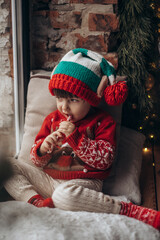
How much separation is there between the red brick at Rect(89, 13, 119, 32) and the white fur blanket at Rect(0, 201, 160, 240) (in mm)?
1039

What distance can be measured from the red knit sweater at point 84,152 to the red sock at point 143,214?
20 centimetres

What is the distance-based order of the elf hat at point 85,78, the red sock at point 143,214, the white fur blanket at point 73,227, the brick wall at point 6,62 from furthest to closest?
the brick wall at point 6,62
the elf hat at point 85,78
the red sock at point 143,214
the white fur blanket at point 73,227

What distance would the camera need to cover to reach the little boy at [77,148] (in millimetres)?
1008

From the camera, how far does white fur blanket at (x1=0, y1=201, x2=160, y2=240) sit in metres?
0.63

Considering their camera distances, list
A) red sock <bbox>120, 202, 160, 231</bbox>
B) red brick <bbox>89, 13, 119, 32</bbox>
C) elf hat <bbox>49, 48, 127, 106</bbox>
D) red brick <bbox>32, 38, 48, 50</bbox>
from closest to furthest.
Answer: red sock <bbox>120, 202, 160, 231</bbox> → elf hat <bbox>49, 48, 127, 106</bbox> → red brick <bbox>89, 13, 119, 32</bbox> → red brick <bbox>32, 38, 48, 50</bbox>

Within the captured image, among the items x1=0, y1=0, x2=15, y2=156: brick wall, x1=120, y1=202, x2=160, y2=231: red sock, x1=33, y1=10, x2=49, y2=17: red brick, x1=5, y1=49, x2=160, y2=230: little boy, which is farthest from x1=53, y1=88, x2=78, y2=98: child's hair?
x1=33, y1=10, x2=49, y2=17: red brick

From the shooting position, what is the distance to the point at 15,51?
57.2 inches

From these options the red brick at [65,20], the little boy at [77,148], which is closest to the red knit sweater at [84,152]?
the little boy at [77,148]

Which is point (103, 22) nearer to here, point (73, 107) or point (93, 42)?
point (93, 42)

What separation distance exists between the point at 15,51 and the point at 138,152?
0.90 metres

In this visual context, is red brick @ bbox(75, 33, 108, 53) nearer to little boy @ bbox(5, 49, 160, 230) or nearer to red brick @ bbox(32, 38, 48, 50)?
red brick @ bbox(32, 38, 48, 50)

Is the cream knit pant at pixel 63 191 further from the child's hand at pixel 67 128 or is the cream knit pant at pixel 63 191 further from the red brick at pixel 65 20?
the red brick at pixel 65 20

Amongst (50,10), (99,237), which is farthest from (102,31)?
(99,237)

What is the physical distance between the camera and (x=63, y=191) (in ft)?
3.32
